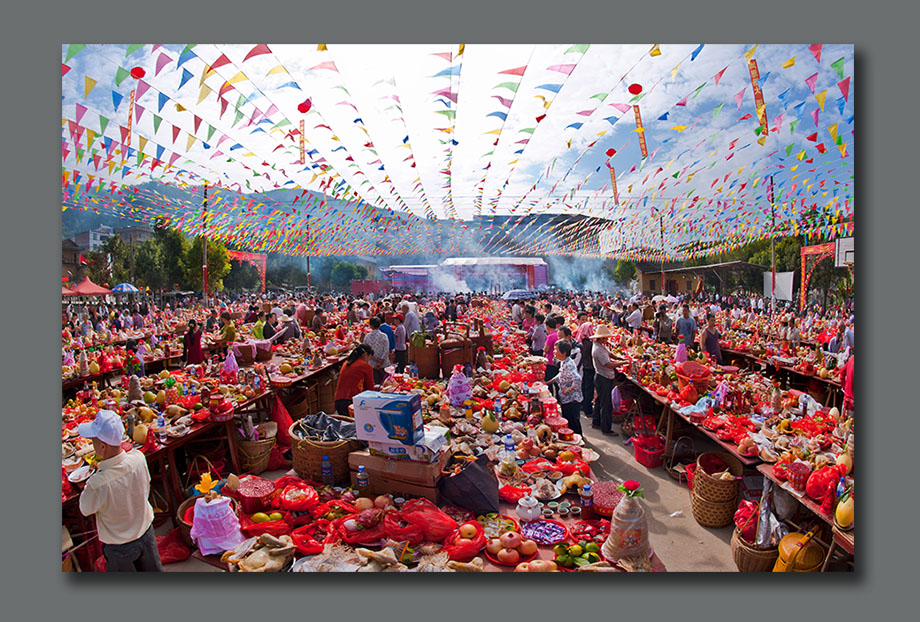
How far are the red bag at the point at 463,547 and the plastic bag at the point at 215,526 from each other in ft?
5.02

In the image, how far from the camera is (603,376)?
286 inches

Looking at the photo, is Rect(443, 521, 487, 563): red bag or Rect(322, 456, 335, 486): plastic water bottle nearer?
Rect(443, 521, 487, 563): red bag

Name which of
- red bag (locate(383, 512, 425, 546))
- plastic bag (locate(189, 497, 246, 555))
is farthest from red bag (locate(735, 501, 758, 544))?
plastic bag (locate(189, 497, 246, 555))

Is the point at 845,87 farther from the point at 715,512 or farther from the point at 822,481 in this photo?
the point at 715,512

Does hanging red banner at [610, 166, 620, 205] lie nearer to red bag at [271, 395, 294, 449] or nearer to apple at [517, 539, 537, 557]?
apple at [517, 539, 537, 557]

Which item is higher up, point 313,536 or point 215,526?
point 215,526

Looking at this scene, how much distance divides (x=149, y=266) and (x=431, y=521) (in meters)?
4.71

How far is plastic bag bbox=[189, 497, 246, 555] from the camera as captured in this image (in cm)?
349

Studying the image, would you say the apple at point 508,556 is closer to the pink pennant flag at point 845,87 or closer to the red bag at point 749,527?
the red bag at point 749,527

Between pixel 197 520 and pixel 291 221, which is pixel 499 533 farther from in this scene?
pixel 291 221

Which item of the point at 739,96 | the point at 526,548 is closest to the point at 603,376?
the point at 739,96

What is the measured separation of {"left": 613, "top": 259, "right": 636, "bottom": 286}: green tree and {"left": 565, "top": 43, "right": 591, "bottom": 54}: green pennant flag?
1193 cm

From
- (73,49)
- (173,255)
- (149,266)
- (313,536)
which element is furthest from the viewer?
(173,255)

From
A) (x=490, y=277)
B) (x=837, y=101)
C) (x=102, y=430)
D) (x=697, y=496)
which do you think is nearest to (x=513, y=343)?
(x=490, y=277)
